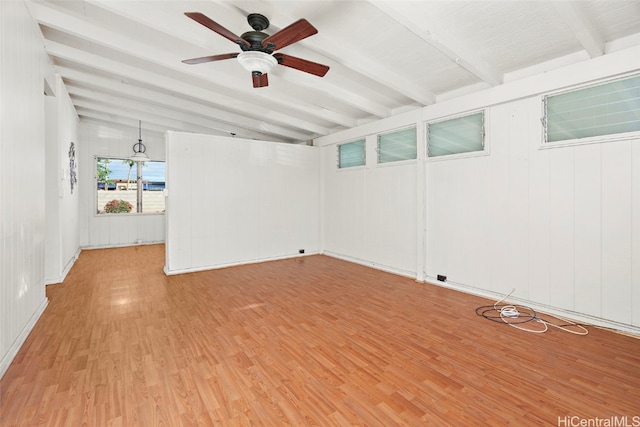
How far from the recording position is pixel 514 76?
357cm

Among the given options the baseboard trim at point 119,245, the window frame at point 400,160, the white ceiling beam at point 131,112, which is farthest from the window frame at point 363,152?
the baseboard trim at point 119,245

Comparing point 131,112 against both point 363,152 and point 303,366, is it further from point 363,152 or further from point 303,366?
point 303,366

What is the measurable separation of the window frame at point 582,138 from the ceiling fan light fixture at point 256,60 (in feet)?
9.92

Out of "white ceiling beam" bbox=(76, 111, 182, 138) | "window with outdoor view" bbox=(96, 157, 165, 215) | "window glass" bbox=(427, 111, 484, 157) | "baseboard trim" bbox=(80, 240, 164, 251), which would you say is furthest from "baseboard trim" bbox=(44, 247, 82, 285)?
"window glass" bbox=(427, 111, 484, 157)

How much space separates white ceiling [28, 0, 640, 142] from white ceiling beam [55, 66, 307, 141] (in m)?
0.02

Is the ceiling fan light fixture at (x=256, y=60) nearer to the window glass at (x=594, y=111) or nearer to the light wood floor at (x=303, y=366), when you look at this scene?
the light wood floor at (x=303, y=366)

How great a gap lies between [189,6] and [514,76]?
12.2 ft

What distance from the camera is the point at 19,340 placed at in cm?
251

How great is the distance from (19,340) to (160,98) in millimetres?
4280

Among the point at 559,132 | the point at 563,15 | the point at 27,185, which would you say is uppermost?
the point at 563,15

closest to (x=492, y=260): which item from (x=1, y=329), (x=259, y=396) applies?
(x=259, y=396)

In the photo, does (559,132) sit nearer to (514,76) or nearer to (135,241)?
(514,76)

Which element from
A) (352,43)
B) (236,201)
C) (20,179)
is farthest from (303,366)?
(236,201)

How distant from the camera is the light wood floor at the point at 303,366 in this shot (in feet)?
5.80
